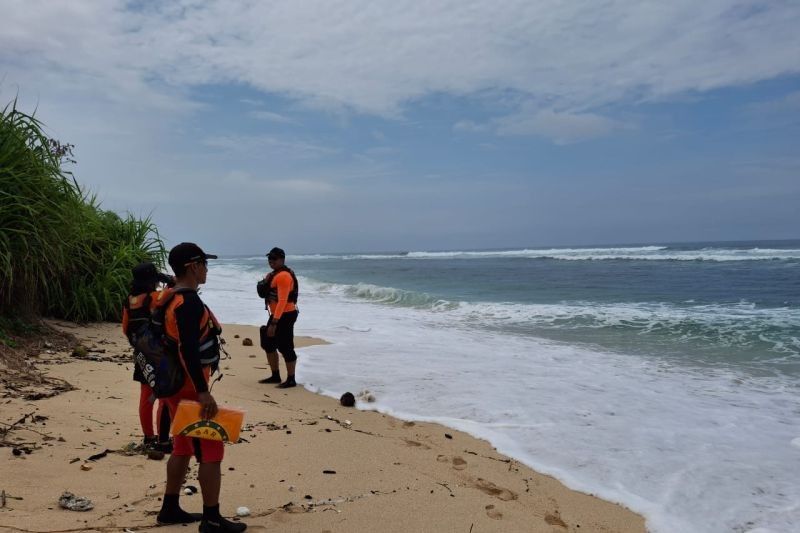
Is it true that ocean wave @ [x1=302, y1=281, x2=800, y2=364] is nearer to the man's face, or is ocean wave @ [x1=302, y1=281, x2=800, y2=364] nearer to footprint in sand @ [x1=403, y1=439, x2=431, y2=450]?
footprint in sand @ [x1=403, y1=439, x2=431, y2=450]

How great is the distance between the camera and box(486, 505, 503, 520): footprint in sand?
364 cm

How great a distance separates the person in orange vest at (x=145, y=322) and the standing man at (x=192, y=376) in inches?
45.8

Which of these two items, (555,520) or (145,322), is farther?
(145,322)

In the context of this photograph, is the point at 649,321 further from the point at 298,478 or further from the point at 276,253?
the point at 298,478

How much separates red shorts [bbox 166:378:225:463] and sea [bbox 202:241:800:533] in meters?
2.68

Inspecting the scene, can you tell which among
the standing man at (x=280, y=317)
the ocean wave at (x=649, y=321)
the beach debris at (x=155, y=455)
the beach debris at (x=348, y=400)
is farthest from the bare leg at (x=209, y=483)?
the ocean wave at (x=649, y=321)

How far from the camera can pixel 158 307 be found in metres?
3.04

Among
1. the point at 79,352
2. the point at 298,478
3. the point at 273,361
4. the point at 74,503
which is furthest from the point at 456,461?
the point at 79,352

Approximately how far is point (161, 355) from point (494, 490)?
246cm

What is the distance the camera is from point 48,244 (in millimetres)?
7254

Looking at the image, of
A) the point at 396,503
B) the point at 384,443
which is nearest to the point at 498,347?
the point at 384,443

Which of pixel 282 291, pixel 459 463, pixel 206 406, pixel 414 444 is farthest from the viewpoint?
pixel 282 291

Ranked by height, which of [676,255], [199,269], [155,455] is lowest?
[155,455]

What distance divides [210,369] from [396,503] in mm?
1453
